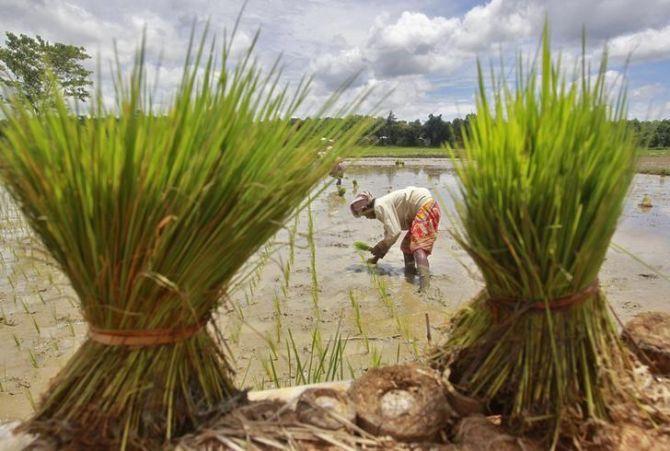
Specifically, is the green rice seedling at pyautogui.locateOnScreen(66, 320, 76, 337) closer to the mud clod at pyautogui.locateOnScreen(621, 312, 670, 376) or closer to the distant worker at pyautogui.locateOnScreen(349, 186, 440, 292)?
the distant worker at pyautogui.locateOnScreen(349, 186, 440, 292)

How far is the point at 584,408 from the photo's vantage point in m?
0.99

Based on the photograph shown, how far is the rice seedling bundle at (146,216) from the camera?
829 mm

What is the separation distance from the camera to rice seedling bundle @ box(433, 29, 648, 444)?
0.94 m

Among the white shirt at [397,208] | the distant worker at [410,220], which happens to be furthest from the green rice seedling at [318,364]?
the white shirt at [397,208]

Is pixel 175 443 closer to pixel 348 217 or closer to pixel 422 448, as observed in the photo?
pixel 422 448

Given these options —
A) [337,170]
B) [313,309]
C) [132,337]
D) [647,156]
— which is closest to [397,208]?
[313,309]

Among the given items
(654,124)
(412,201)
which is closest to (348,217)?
(412,201)

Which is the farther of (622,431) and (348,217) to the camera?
(348,217)

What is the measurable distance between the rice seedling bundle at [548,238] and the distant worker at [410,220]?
5008 mm

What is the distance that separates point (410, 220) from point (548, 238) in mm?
5806

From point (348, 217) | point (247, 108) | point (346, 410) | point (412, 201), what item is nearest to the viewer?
point (247, 108)

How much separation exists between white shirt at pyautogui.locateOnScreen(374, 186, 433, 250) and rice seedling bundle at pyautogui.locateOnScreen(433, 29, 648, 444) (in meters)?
5.34

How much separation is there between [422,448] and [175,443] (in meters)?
0.49

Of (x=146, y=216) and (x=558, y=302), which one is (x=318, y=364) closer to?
(x=558, y=302)
